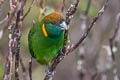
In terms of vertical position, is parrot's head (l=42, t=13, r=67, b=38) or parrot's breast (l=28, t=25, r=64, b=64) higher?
parrot's head (l=42, t=13, r=67, b=38)

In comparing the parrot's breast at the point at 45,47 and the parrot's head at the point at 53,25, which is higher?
the parrot's head at the point at 53,25

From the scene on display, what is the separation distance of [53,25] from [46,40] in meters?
0.22

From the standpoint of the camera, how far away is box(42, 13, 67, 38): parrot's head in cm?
324

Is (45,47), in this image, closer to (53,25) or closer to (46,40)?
(46,40)

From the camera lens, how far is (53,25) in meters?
3.42

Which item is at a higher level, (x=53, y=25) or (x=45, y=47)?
(x=53, y=25)

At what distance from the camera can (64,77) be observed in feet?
24.5

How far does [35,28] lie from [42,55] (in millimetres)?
306

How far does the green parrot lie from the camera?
11.4 feet

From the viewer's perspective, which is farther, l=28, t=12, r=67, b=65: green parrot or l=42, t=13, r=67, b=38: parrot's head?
l=28, t=12, r=67, b=65: green parrot

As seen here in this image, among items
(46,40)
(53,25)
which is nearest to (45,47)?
(46,40)

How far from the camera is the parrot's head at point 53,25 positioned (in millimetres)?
3244

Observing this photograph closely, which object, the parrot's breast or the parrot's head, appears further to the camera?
the parrot's breast

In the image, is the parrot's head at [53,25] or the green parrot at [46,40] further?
the green parrot at [46,40]
